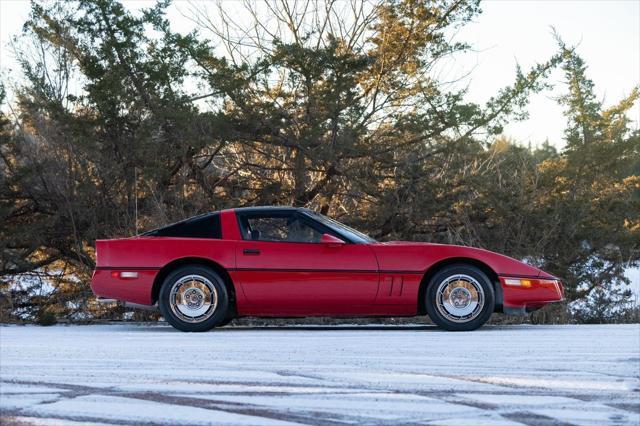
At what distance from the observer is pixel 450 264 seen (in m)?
10.5

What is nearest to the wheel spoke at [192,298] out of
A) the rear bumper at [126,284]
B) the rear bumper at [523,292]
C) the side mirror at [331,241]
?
the rear bumper at [126,284]

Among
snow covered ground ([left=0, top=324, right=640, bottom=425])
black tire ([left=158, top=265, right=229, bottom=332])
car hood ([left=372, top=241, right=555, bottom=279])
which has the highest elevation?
car hood ([left=372, top=241, right=555, bottom=279])

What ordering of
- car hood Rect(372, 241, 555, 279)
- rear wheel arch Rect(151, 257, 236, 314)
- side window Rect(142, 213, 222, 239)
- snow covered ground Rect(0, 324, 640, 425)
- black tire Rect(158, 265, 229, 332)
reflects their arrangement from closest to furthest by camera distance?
snow covered ground Rect(0, 324, 640, 425), car hood Rect(372, 241, 555, 279), black tire Rect(158, 265, 229, 332), rear wheel arch Rect(151, 257, 236, 314), side window Rect(142, 213, 222, 239)

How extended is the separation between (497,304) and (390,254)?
4.03 ft

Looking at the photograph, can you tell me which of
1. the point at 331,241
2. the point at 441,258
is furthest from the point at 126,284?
the point at 441,258

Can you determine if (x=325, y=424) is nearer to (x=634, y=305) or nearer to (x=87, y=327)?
(x=87, y=327)

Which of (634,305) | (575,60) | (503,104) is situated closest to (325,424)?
(634,305)

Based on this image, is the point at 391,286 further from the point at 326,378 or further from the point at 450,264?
the point at 326,378

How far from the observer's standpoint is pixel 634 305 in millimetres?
17297

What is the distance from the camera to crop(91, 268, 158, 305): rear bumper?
1076 cm

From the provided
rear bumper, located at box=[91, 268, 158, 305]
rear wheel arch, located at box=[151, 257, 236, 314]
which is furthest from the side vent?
rear bumper, located at box=[91, 268, 158, 305]

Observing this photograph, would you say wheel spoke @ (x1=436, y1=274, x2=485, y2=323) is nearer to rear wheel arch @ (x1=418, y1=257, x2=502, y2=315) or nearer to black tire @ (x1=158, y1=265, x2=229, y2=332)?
rear wheel arch @ (x1=418, y1=257, x2=502, y2=315)

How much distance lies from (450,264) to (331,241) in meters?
1.27

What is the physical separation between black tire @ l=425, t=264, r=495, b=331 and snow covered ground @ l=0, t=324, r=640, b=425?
21 centimetres
